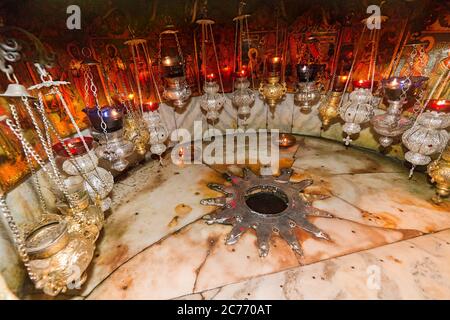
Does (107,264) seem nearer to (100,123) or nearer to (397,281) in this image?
(100,123)

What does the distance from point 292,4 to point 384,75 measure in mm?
2247

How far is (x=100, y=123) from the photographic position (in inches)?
121

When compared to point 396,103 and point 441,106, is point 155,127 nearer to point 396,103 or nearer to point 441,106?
point 396,103

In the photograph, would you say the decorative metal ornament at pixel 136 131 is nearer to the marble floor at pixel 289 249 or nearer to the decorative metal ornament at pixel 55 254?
the marble floor at pixel 289 249

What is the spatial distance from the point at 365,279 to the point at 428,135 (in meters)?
2.12

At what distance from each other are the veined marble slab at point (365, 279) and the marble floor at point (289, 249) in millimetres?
11

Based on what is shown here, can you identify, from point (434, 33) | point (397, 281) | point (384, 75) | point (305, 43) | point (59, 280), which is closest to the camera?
point (59, 280)

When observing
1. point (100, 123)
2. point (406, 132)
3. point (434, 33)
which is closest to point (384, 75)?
point (434, 33)

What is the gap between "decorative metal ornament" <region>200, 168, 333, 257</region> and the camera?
3.46 meters

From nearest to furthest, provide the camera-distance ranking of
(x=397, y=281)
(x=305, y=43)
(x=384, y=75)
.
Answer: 1. (x=397, y=281)
2. (x=384, y=75)
3. (x=305, y=43)

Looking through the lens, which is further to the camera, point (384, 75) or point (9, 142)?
point (384, 75)

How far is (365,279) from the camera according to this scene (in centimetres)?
286

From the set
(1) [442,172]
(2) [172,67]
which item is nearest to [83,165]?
(2) [172,67]

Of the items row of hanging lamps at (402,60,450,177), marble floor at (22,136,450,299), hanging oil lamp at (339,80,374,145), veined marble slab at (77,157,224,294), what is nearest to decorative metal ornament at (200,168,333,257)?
marble floor at (22,136,450,299)
